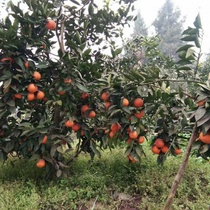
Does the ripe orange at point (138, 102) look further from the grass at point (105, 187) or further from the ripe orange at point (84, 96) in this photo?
the grass at point (105, 187)

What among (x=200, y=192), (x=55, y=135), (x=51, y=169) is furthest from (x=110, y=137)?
(x=200, y=192)

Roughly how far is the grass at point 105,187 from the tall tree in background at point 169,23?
19.6 meters

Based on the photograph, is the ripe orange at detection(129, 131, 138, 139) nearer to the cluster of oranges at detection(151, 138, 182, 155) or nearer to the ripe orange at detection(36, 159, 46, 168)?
the cluster of oranges at detection(151, 138, 182, 155)

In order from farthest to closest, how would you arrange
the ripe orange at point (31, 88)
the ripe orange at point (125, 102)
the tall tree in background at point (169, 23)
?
the tall tree in background at point (169, 23) → the ripe orange at point (31, 88) → the ripe orange at point (125, 102)

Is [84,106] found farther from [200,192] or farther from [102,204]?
[200,192]

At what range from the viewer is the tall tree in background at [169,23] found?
21.0 m

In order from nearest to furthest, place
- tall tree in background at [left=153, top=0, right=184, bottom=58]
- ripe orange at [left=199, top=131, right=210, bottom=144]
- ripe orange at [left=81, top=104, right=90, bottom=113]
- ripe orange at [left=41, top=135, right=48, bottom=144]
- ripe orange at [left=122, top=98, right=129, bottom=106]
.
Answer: ripe orange at [left=199, top=131, right=210, bottom=144] < ripe orange at [left=122, top=98, right=129, bottom=106] < ripe orange at [left=41, top=135, right=48, bottom=144] < ripe orange at [left=81, top=104, right=90, bottom=113] < tall tree in background at [left=153, top=0, right=184, bottom=58]

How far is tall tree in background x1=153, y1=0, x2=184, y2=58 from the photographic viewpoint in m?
21.0

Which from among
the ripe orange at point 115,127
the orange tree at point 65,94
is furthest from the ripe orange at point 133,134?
the ripe orange at point 115,127

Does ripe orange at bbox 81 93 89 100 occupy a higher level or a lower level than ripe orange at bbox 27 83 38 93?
lower

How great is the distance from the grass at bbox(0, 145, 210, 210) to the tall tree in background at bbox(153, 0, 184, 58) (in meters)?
19.6

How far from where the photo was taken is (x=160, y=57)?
354cm

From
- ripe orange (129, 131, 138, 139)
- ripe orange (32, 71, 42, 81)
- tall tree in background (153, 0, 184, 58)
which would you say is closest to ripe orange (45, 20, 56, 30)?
ripe orange (32, 71, 42, 81)

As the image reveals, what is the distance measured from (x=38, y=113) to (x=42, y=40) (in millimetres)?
681
